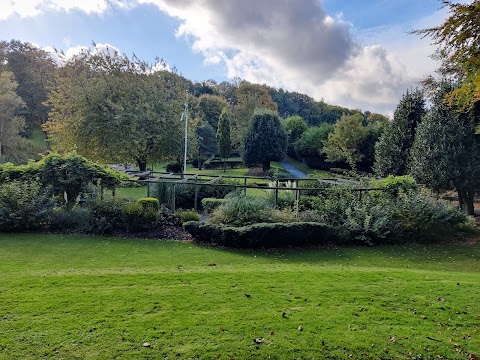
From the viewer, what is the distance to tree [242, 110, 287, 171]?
36531 mm

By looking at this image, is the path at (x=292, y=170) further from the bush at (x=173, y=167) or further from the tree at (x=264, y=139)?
the bush at (x=173, y=167)

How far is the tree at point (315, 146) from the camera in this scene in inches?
1599

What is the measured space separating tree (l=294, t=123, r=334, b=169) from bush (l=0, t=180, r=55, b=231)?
3246cm

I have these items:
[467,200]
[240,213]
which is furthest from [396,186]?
[240,213]

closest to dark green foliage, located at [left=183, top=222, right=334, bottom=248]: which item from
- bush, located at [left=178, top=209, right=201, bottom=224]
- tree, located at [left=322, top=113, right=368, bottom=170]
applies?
bush, located at [left=178, top=209, right=201, bottom=224]

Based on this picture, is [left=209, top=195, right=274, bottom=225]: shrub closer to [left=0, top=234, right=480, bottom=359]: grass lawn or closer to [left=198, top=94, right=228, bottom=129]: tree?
[left=0, top=234, right=480, bottom=359]: grass lawn

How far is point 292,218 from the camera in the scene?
10430 millimetres

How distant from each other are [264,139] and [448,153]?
2270cm

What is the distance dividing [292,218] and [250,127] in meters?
27.5

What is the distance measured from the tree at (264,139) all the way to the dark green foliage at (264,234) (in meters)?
27.2

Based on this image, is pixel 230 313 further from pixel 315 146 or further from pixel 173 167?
pixel 315 146

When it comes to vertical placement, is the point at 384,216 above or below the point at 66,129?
below

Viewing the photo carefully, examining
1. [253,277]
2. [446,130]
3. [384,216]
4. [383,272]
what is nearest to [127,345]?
[253,277]

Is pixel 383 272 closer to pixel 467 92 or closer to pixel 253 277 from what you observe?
pixel 253 277
